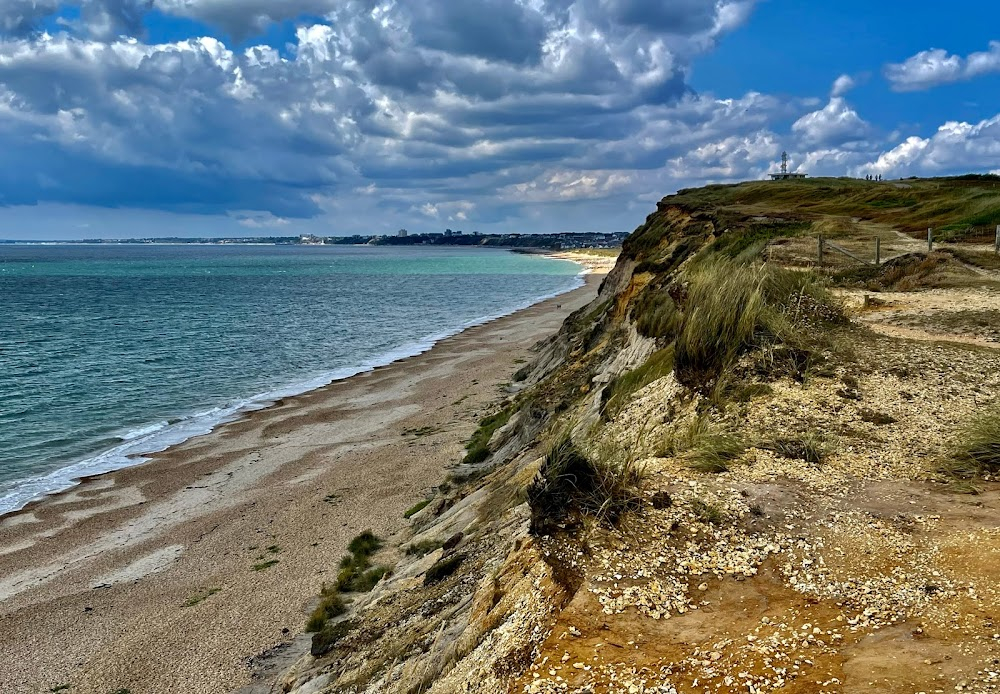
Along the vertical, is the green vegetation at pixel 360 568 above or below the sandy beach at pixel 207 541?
above

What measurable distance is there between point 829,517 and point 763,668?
2.38 meters

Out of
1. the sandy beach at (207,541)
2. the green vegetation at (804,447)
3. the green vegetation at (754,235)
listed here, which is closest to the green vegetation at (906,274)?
the green vegetation at (754,235)

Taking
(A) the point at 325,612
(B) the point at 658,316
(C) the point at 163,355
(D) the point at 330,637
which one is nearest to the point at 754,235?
(B) the point at 658,316

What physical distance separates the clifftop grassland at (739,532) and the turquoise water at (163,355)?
58.6 ft

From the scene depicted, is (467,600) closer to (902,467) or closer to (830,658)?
(830,658)

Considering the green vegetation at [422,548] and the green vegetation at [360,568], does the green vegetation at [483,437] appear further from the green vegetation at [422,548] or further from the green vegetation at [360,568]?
the green vegetation at [422,548]

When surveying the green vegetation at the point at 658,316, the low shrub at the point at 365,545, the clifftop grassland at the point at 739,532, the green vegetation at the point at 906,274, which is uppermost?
the green vegetation at the point at 906,274

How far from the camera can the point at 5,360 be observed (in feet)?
136

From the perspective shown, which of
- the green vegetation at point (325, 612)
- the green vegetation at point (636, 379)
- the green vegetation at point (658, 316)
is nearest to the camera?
the green vegetation at point (325, 612)

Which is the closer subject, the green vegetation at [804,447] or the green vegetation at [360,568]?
the green vegetation at [804,447]

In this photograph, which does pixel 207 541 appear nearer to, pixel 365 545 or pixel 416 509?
pixel 365 545

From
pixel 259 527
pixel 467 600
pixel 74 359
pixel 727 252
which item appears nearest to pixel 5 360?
pixel 74 359

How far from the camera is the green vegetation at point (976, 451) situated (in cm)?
720

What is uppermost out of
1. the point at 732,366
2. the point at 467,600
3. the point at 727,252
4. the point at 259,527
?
the point at 727,252
